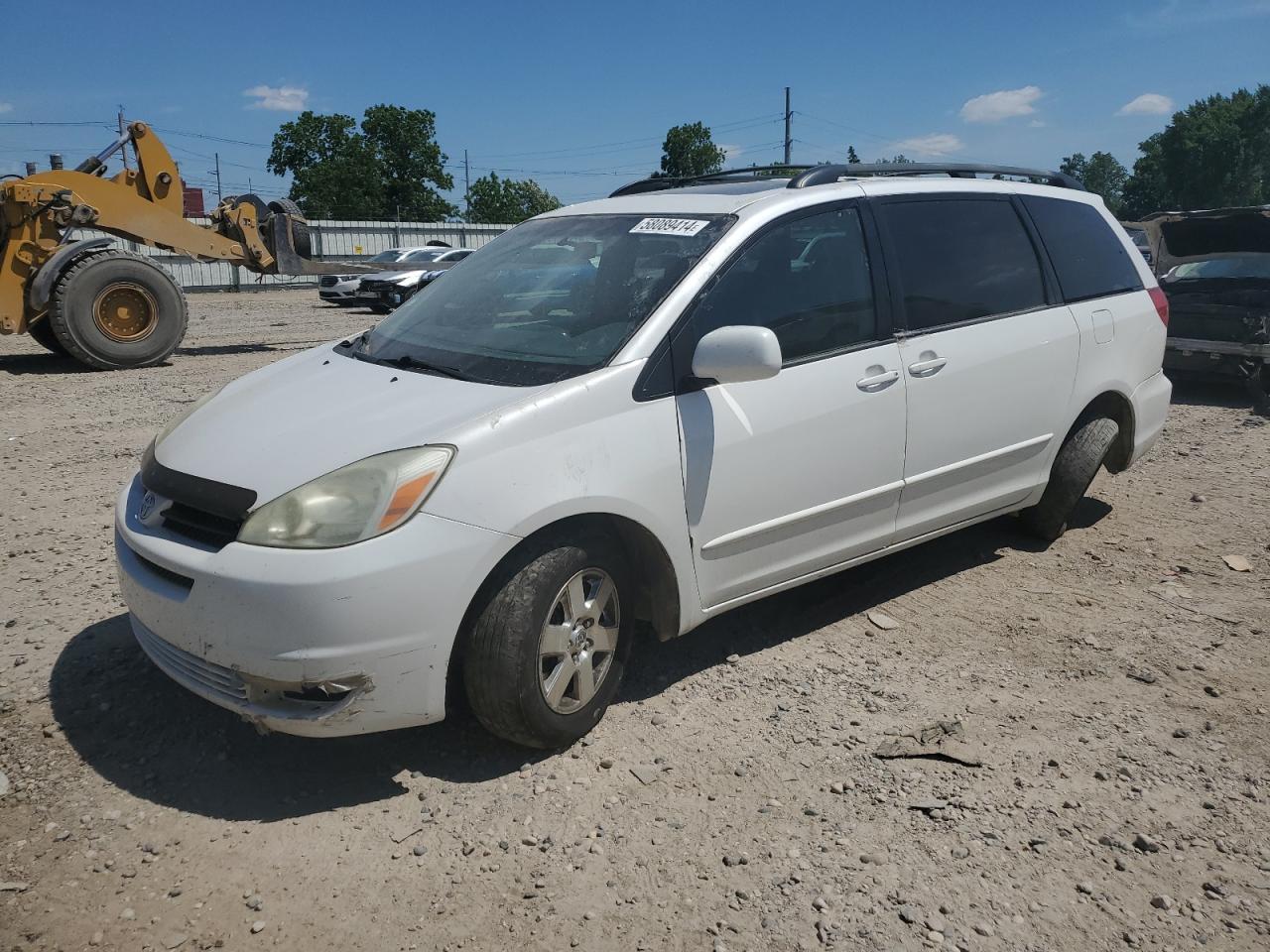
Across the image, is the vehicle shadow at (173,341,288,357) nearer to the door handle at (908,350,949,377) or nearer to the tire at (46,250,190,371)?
the tire at (46,250,190,371)

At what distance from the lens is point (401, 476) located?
285 cm

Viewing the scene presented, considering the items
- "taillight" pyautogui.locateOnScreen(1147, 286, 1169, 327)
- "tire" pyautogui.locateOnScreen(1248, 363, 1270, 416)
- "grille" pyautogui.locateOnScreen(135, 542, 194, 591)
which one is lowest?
"tire" pyautogui.locateOnScreen(1248, 363, 1270, 416)

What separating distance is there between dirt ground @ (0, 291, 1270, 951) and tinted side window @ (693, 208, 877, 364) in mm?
1288

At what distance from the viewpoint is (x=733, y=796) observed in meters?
3.08

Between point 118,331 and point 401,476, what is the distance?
36.3ft

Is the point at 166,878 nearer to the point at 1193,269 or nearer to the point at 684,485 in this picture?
the point at 684,485

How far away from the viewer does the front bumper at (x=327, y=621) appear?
2723 mm

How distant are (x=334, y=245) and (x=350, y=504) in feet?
130

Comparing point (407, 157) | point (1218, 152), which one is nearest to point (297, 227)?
point (407, 157)

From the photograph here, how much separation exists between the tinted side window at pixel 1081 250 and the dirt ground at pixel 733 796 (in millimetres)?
1493

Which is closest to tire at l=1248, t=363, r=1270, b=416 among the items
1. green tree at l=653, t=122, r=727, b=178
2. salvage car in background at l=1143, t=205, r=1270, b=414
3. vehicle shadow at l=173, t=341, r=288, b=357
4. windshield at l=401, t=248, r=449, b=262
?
salvage car in background at l=1143, t=205, r=1270, b=414

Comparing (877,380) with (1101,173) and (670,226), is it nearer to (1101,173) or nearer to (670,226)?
(670,226)

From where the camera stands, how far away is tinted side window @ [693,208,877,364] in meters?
3.59

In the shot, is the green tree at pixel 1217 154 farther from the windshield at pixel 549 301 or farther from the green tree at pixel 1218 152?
the windshield at pixel 549 301
